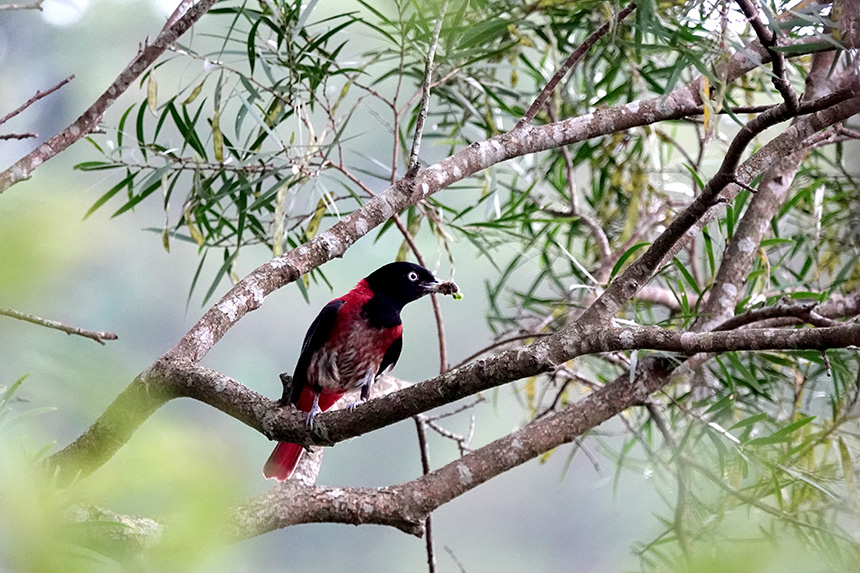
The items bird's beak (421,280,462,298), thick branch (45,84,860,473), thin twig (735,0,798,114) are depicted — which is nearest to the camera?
thin twig (735,0,798,114)

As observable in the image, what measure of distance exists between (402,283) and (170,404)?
1.64 m

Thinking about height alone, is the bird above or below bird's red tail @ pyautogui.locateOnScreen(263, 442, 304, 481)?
above

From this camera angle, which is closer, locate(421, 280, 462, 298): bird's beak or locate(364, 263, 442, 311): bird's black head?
locate(421, 280, 462, 298): bird's beak

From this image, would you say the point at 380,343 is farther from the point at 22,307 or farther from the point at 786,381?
the point at 22,307

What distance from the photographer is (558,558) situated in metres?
4.40

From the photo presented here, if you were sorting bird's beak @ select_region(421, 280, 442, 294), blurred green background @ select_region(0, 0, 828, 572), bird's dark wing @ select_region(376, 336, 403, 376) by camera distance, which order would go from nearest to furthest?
blurred green background @ select_region(0, 0, 828, 572)
bird's beak @ select_region(421, 280, 442, 294)
bird's dark wing @ select_region(376, 336, 403, 376)

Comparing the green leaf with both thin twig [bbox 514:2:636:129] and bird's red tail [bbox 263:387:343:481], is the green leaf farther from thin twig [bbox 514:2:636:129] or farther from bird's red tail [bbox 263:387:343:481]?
bird's red tail [bbox 263:387:343:481]

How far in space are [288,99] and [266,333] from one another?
255 centimetres

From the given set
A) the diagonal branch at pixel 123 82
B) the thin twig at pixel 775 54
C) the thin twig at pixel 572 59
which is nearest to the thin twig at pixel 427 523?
the thin twig at pixel 572 59

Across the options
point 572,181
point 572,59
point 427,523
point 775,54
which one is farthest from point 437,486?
point 572,181

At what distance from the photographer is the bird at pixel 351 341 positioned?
6.48ft

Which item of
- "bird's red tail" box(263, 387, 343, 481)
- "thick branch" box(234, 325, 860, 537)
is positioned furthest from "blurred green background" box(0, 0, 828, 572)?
"thick branch" box(234, 325, 860, 537)

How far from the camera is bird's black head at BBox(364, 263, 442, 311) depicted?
6.72 feet

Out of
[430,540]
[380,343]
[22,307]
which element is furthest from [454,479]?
[22,307]
